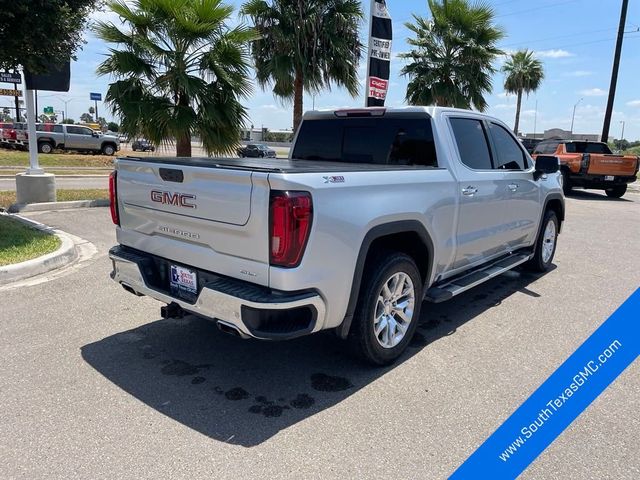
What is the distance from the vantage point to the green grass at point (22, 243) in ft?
20.0

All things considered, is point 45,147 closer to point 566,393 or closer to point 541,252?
point 541,252

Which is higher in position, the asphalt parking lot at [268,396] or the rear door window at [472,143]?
the rear door window at [472,143]

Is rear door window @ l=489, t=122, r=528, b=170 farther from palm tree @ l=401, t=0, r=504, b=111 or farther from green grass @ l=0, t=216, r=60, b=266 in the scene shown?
palm tree @ l=401, t=0, r=504, b=111

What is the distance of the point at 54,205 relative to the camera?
10.2m

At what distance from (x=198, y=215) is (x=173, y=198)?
29cm

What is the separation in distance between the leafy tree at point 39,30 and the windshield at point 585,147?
1571 centimetres

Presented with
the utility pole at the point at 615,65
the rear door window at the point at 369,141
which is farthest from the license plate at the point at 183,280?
the utility pole at the point at 615,65

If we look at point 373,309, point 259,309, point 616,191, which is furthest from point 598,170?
point 259,309

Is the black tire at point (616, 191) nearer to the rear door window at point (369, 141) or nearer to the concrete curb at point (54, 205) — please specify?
the rear door window at point (369, 141)

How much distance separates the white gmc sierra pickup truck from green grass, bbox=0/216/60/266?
8.56ft

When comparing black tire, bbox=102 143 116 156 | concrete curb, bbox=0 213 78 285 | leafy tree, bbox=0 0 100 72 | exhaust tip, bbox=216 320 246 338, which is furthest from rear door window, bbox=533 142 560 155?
black tire, bbox=102 143 116 156

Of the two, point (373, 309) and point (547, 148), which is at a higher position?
point (547, 148)

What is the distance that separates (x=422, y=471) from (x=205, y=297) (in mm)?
1623

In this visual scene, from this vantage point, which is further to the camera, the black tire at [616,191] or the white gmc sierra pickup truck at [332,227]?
the black tire at [616,191]
